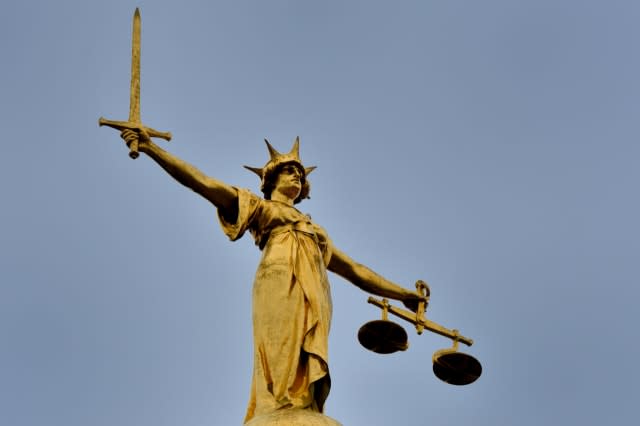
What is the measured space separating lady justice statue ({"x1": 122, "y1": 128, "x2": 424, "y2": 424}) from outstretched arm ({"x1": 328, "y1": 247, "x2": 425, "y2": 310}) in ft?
0.08

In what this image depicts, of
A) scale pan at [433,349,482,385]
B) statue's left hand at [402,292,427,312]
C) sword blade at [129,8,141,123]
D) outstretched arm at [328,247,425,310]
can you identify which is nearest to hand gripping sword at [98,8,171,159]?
sword blade at [129,8,141,123]

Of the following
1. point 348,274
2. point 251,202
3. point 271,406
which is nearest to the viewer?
point 271,406

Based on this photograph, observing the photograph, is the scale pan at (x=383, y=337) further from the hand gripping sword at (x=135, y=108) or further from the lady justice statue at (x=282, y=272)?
the hand gripping sword at (x=135, y=108)

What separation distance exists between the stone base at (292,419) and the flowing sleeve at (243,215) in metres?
2.53

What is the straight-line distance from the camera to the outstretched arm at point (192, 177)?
707 inches

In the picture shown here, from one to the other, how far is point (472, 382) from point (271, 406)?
11.2 ft

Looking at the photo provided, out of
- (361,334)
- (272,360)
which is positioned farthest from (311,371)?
(361,334)

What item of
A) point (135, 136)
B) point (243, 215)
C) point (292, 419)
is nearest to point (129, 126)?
point (135, 136)

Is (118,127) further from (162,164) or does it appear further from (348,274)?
(348,274)

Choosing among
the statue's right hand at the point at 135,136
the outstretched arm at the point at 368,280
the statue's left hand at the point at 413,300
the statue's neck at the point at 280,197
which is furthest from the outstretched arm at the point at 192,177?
the statue's left hand at the point at 413,300

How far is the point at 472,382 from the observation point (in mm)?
19609

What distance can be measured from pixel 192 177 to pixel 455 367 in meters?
4.20

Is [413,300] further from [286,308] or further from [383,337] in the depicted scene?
[286,308]

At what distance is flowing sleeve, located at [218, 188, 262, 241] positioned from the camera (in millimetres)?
18609
